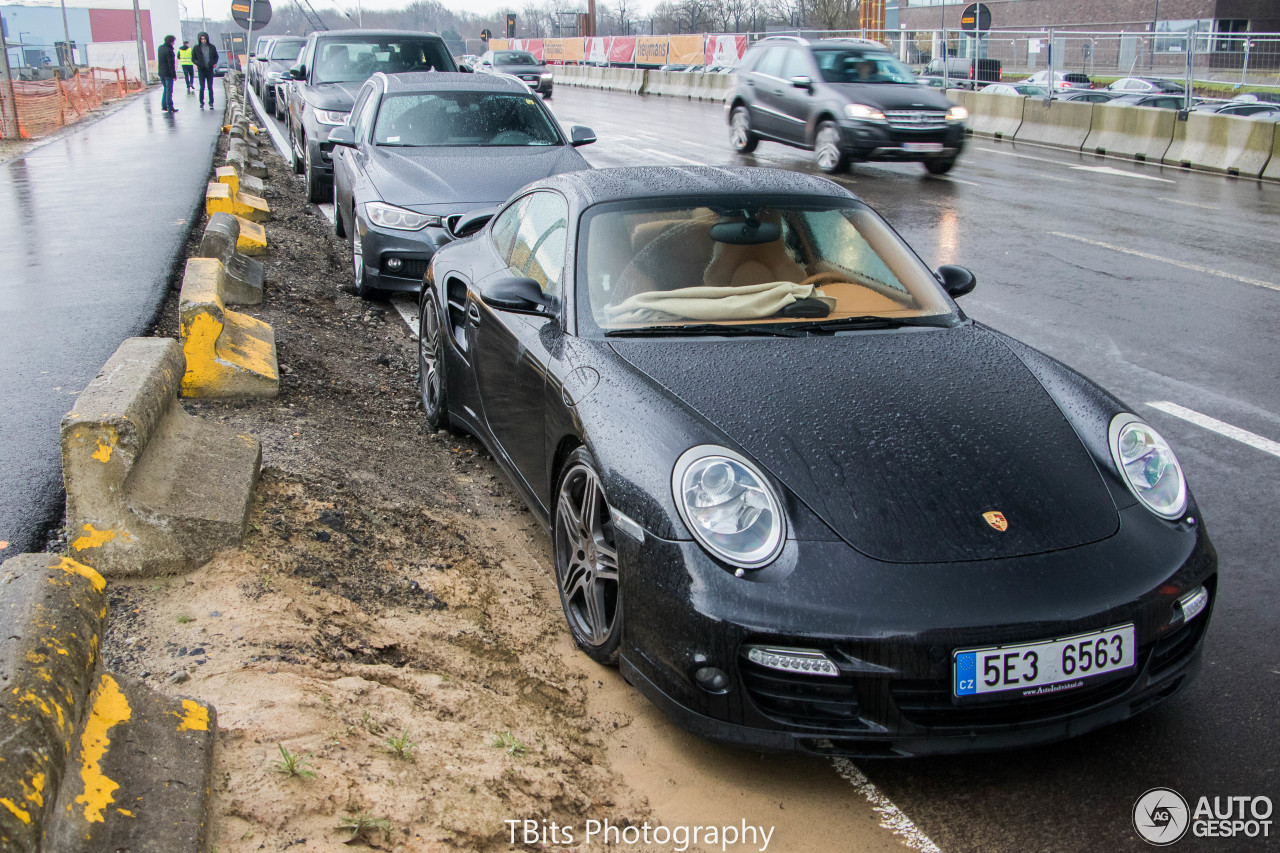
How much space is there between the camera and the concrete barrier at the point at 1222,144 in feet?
52.5

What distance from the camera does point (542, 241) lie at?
4.66m

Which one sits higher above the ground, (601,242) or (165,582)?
(601,242)

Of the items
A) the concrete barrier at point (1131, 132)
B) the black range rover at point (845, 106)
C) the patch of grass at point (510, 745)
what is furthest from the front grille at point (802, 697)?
the concrete barrier at point (1131, 132)

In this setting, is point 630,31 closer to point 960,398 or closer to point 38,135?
point 38,135

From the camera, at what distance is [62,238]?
1088cm

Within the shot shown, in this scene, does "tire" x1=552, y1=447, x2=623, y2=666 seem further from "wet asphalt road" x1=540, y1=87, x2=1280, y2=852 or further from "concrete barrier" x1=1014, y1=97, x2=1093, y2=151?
"concrete barrier" x1=1014, y1=97, x2=1093, y2=151

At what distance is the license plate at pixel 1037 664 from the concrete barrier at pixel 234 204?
8807mm

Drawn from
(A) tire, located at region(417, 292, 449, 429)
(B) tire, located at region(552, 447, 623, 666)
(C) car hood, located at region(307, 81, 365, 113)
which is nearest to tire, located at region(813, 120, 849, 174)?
(C) car hood, located at region(307, 81, 365, 113)

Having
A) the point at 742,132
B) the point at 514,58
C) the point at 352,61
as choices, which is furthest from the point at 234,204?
the point at 514,58

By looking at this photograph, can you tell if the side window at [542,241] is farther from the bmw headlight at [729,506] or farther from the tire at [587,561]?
the bmw headlight at [729,506]

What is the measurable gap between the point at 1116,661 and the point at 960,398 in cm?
100

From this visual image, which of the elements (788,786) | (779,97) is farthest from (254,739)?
(779,97)

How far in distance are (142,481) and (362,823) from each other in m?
1.79

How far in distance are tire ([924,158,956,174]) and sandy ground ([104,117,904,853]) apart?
501 inches
